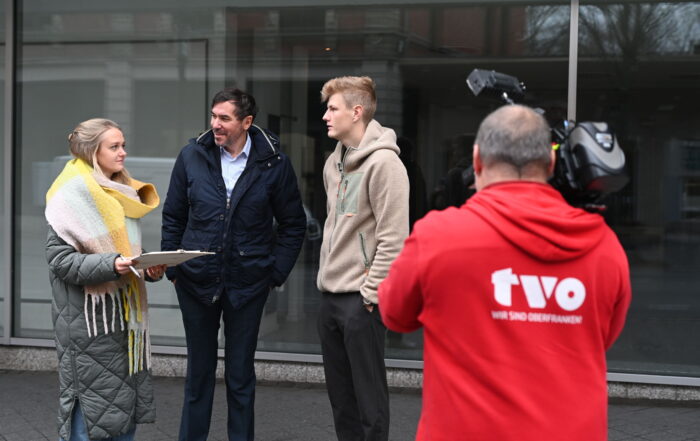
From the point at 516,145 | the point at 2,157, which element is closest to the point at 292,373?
the point at 2,157

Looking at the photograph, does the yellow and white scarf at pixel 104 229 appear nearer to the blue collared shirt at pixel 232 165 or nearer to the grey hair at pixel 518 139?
the blue collared shirt at pixel 232 165

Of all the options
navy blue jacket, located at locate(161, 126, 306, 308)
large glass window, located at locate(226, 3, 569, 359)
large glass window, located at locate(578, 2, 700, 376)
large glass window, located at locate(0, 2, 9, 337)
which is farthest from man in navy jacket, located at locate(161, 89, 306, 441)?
large glass window, located at locate(0, 2, 9, 337)

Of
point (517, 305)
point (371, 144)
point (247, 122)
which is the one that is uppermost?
point (247, 122)

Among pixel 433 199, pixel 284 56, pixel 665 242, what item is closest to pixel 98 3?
pixel 284 56

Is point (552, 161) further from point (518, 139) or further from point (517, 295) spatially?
point (517, 295)

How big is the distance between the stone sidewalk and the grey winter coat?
1390 mm

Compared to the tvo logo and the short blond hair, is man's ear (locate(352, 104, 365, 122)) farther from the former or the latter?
the tvo logo

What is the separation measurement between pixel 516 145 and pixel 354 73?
468cm

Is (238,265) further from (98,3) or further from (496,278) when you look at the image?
(98,3)

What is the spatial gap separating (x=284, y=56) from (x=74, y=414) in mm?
3718

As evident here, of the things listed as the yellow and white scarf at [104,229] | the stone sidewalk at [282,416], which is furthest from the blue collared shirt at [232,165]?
the stone sidewalk at [282,416]

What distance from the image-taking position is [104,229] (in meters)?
4.09

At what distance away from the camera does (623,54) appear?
6461mm

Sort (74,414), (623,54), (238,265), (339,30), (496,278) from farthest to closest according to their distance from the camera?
(339,30), (623,54), (238,265), (74,414), (496,278)
